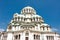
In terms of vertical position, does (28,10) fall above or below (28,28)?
above

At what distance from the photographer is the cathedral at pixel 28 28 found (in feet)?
142

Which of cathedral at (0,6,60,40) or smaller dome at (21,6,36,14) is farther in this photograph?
smaller dome at (21,6,36,14)

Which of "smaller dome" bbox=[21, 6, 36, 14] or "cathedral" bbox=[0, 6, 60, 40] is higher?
"smaller dome" bbox=[21, 6, 36, 14]

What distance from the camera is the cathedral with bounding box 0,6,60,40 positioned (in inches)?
1705

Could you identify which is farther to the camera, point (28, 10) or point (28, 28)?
point (28, 10)

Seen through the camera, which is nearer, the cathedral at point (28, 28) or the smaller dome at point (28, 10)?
the cathedral at point (28, 28)

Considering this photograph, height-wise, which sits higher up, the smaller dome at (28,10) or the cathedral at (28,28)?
the smaller dome at (28,10)

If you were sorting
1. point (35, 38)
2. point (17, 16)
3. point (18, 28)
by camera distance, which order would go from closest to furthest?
1. point (35, 38)
2. point (18, 28)
3. point (17, 16)

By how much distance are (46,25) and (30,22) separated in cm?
570

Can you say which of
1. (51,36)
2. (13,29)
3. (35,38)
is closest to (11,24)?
(13,29)

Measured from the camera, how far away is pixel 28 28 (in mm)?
45750

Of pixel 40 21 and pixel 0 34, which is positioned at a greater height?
pixel 40 21

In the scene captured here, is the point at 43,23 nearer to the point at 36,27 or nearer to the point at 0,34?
the point at 36,27

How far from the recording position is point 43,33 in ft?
149
